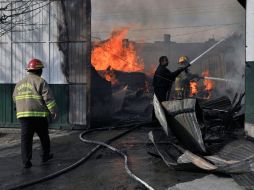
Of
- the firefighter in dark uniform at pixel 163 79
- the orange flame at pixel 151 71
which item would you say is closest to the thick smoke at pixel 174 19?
the orange flame at pixel 151 71

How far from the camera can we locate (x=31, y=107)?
299 inches

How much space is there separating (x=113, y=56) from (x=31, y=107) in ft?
25.7

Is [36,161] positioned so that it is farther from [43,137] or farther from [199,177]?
[199,177]

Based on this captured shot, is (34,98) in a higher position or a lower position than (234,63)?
lower

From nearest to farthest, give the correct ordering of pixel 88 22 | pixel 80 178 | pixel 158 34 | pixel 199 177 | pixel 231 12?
pixel 199 177 < pixel 80 178 < pixel 88 22 < pixel 231 12 < pixel 158 34

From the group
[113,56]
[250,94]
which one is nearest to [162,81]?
[250,94]

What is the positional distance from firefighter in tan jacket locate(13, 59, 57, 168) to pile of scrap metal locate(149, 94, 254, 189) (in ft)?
6.43

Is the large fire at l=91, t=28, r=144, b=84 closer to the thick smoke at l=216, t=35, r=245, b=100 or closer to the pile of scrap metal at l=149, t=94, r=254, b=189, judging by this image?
the thick smoke at l=216, t=35, r=245, b=100

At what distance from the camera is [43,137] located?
311 inches

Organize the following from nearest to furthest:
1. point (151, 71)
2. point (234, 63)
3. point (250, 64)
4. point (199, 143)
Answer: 1. point (199, 143)
2. point (250, 64)
3. point (234, 63)
4. point (151, 71)

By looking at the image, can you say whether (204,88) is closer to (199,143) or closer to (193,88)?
(193,88)

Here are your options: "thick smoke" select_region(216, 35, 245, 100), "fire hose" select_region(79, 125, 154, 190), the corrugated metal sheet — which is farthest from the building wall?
"thick smoke" select_region(216, 35, 245, 100)

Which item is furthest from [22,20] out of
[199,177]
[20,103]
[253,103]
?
[199,177]

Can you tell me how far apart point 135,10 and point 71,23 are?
17.7 m
